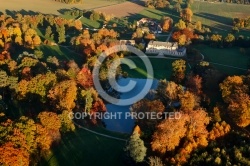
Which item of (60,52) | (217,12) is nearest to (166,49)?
(60,52)

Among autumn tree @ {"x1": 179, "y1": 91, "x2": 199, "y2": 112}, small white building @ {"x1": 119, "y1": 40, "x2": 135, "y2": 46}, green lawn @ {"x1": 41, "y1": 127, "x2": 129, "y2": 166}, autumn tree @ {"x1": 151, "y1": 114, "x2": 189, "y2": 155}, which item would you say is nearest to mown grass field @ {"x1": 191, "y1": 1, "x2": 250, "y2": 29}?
small white building @ {"x1": 119, "y1": 40, "x2": 135, "y2": 46}

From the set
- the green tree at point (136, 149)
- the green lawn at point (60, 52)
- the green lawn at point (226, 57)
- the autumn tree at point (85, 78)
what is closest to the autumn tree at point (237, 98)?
the green lawn at point (226, 57)

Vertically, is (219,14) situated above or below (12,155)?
above

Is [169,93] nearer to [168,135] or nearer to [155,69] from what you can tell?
[168,135]

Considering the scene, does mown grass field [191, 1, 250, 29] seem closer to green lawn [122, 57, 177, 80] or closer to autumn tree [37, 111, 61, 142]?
green lawn [122, 57, 177, 80]

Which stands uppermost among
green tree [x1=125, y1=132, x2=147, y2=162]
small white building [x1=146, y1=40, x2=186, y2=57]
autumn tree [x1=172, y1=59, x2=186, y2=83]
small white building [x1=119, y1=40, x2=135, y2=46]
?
small white building [x1=119, y1=40, x2=135, y2=46]
